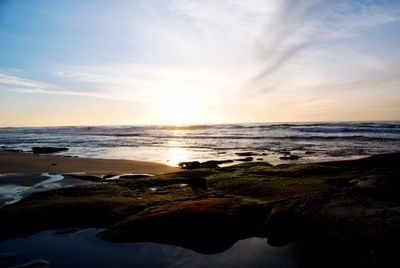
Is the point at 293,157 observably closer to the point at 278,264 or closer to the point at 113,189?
the point at 113,189

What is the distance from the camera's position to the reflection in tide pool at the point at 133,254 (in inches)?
219

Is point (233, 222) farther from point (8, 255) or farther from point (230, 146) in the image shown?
point (230, 146)

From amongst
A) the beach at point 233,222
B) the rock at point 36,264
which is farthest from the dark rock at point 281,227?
the rock at point 36,264

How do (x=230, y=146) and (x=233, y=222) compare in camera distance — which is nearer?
(x=233, y=222)

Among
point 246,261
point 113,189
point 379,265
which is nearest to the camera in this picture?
point 379,265

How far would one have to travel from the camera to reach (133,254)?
5.95m

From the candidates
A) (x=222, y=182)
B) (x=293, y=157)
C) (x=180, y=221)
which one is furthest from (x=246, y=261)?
(x=293, y=157)

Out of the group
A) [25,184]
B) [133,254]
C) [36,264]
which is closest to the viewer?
[36,264]

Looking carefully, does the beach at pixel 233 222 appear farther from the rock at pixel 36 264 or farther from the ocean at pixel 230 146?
the ocean at pixel 230 146

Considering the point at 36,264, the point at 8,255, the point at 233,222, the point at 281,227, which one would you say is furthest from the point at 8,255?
the point at 281,227

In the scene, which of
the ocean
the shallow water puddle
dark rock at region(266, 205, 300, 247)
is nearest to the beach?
dark rock at region(266, 205, 300, 247)

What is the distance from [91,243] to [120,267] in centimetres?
137

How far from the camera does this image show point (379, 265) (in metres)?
4.55

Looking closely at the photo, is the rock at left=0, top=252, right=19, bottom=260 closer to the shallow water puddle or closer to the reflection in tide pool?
the reflection in tide pool
